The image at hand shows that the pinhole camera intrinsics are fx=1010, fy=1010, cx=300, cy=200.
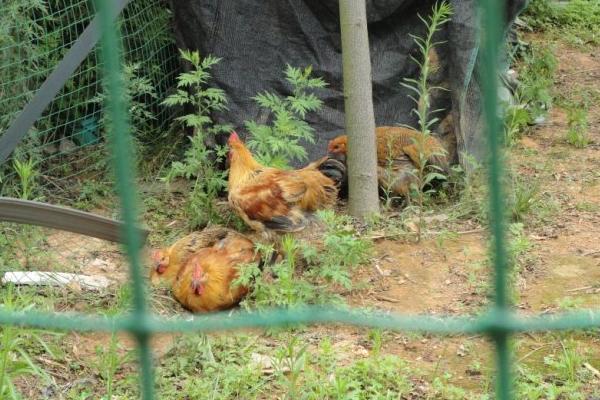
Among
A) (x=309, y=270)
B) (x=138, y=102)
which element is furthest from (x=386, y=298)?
(x=138, y=102)

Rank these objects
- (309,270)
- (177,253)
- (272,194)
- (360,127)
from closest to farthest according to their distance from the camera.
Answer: (309,270), (177,253), (272,194), (360,127)

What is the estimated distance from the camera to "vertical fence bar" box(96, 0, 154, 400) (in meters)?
1.34

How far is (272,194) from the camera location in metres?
4.98

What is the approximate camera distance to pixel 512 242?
192 inches

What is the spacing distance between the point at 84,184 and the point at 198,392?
103 inches

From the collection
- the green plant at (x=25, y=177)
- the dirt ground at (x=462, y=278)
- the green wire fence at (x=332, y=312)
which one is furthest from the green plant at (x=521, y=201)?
the green wire fence at (x=332, y=312)

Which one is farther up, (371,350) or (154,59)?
(154,59)

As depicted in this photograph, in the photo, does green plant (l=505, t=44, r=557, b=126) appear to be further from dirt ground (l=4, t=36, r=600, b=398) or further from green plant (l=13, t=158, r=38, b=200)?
green plant (l=13, t=158, r=38, b=200)

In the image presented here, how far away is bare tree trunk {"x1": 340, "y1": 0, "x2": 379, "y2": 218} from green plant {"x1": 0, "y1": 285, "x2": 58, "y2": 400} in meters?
1.91

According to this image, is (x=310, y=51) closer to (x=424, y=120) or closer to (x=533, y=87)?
(x=424, y=120)

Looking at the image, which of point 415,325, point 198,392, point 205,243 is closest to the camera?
point 415,325

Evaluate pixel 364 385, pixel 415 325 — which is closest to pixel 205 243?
pixel 364 385

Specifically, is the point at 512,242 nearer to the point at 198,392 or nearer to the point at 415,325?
the point at 198,392

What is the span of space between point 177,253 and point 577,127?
10.1 feet
